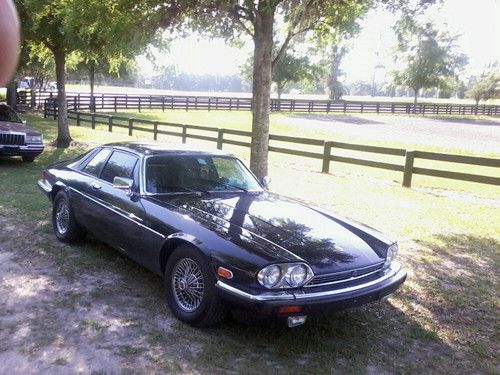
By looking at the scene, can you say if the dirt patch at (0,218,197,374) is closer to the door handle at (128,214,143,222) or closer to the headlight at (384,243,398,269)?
the door handle at (128,214,143,222)

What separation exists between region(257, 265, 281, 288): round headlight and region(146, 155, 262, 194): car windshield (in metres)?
1.70

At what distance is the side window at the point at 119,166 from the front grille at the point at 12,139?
22.6 ft

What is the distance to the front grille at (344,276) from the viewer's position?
3580mm

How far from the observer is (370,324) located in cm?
421

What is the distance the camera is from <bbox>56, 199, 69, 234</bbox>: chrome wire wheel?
5961 mm

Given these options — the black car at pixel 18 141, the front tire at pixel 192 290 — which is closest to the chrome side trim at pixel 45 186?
the front tire at pixel 192 290

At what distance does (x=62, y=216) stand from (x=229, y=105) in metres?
41.0

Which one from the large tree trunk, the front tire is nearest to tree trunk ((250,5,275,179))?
the front tire

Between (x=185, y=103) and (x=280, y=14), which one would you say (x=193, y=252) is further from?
(x=185, y=103)

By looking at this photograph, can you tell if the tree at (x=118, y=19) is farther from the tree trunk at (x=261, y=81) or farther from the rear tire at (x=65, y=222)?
the rear tire at (x=65, y=222)

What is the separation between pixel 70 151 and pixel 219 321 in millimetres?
12470

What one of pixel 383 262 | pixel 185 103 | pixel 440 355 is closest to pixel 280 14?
pixel 383 262

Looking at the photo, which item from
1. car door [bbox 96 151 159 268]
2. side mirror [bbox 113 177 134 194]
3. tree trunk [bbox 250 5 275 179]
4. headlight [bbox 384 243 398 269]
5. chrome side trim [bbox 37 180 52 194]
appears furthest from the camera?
tree trunk [bbox 250 5 275 179]

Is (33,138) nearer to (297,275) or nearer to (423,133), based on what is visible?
(297,275)
